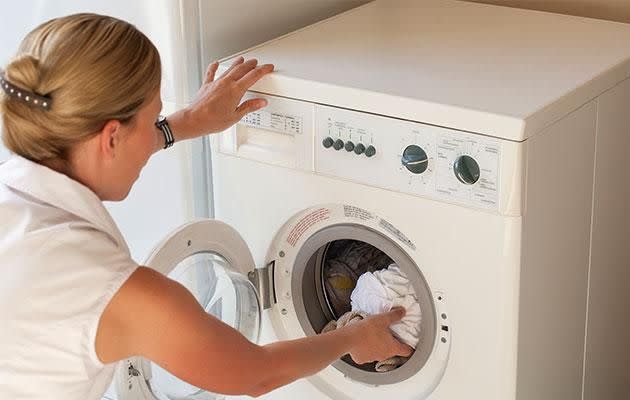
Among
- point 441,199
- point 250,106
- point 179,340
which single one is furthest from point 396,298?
point 179,340

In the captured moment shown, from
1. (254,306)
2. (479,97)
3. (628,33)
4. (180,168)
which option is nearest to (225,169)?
(180,168)

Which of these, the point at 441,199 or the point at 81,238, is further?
the point at 441,199

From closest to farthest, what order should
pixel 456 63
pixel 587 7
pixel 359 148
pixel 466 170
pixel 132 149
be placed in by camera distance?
pixel 132 149, pixel 466 170, pixel 359 148, pixel 456 63, pixel 587 7

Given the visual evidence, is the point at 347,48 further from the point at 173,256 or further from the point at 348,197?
the point at 173,256

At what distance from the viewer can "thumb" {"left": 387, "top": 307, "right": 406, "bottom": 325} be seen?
1935 millimetres

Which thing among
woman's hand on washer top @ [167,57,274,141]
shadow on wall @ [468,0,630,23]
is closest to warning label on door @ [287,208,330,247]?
woman's hand on washer top @ [167,57,274,141]

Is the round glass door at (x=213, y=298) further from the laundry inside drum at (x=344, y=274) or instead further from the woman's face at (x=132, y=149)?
the woman's face at (x=132, y=149)

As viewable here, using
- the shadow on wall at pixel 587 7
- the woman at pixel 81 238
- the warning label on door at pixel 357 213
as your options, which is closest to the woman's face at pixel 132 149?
the woman at pixel 81 238

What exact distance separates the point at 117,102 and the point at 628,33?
42.4 inches

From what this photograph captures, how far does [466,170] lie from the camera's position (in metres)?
1.71

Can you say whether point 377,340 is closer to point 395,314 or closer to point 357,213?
point 395,314

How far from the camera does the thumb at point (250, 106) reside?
75.0 inches

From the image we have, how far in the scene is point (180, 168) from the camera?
2082mm

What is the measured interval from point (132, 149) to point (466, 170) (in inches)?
20.8
